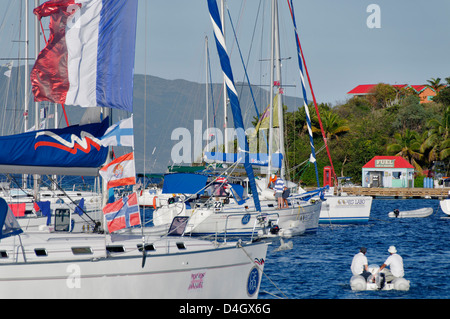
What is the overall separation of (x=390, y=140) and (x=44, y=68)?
82.4 m

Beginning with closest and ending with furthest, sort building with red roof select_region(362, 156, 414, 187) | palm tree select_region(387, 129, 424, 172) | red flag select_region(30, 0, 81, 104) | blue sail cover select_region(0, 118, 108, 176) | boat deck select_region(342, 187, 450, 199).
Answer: blue sail cover select_region(0, 118, 108, 176)
red flag select_region(30, 0, 81, 104)
boat deck select_region(342, 187, 450, 199)
building with red roof select_region(362, 156, 414, 187)
palm tree select_region(387, 129, 424, 172)

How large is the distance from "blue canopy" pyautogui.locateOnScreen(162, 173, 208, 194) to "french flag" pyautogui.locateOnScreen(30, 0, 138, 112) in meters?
11.1

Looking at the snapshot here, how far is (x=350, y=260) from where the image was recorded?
82.4ft

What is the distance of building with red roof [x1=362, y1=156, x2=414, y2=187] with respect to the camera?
251 feet

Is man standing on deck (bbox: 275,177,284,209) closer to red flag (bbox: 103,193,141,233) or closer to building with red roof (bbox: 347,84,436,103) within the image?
red flag (bbox: 103,193,141,233)

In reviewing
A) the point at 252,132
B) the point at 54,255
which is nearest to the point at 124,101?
the point at 54,255

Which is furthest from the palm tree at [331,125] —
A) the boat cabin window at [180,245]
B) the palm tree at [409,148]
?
the boat cabin window at [180,245]

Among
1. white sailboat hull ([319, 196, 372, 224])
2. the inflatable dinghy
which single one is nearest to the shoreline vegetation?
white sailboat hull ([319, 196, 372, 224])

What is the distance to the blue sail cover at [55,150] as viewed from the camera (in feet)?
43.6

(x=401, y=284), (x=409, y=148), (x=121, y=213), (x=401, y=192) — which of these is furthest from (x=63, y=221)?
(x=409, y=148)

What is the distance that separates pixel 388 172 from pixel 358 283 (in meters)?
61.1

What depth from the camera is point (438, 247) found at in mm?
29828

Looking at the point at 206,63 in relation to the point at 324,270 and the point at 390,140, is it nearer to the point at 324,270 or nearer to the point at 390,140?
the point at 390,140

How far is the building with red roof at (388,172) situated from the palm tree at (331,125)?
9.22m
